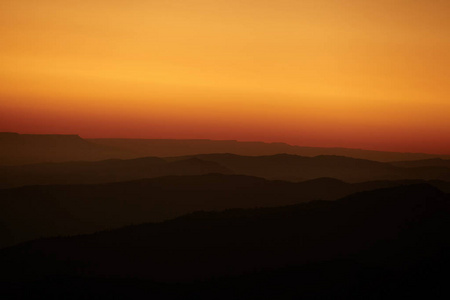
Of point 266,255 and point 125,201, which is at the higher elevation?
point 266,255

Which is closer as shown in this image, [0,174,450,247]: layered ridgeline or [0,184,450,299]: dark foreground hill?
[0,184,450,299]: dark foreground hill

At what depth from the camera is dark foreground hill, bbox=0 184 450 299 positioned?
5173 centimetres

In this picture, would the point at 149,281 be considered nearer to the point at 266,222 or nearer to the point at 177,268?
the point at 177,268

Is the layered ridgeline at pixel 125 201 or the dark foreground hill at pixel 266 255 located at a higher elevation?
the dark foreground hill at pixel 266 255

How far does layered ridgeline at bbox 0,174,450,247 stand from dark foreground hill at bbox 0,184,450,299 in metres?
68.7

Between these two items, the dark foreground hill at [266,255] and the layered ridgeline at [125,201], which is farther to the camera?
the layered ridgeline at [125,201]

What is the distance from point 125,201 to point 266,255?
116m

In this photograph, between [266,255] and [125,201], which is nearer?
[266,255]

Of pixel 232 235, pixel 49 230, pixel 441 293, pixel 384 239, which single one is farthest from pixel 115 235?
pixel 49 230

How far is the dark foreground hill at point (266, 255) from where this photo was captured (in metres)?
51.7

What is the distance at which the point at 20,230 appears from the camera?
476 feet

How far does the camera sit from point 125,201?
174 metres

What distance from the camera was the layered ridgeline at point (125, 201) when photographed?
5935 inches

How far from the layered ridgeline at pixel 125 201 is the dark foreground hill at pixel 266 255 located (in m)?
68.7
